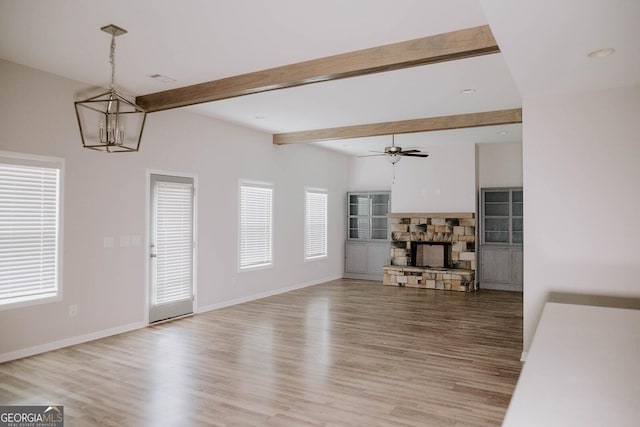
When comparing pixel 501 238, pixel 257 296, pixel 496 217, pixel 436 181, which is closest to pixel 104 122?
pixel 257 296

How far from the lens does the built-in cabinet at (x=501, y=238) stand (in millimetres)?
8508

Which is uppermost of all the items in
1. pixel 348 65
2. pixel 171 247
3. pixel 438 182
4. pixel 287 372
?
pixel 348 65

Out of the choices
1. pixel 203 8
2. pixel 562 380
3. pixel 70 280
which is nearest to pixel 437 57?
pixel 203 8

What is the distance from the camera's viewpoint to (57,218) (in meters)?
4.59

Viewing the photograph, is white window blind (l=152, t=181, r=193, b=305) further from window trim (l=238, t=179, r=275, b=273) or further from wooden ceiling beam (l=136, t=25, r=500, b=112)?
wooden ceiling beam (l=136, t=25, r=500, b=112)

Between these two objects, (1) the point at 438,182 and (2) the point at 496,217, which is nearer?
(2) the point at 496,217

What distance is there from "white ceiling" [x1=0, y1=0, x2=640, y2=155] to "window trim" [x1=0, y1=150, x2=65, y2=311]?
91cm

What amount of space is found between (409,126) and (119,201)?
4.27 metres

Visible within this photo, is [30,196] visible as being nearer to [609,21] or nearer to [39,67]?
[39,67]

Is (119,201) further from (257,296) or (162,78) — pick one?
(257,296)

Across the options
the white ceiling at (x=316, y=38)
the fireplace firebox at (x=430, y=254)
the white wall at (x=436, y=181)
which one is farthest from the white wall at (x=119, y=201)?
the fireplace firebox at (x=430, y=254)

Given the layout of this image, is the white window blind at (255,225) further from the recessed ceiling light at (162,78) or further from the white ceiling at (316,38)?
the recessed ceiling light at (162,78)

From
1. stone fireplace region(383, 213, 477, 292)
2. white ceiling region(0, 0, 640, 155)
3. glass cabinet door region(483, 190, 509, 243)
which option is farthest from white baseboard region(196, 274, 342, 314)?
glass cabinet door region(483, 190, 509, 243)

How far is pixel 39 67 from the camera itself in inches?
172
